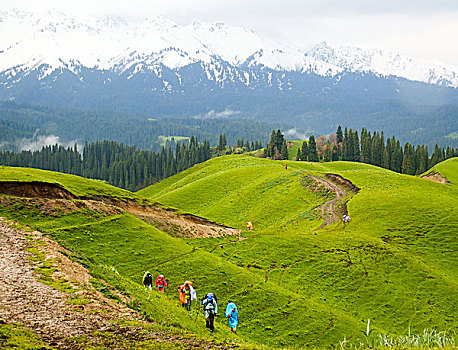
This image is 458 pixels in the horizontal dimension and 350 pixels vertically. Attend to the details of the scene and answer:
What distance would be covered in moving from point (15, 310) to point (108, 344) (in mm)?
4671

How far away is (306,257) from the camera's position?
42.0 metres

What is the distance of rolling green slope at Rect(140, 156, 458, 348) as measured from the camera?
3488cm

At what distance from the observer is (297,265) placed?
40.4 m

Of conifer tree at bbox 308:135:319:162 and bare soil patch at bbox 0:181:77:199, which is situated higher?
bare soil patch at bbox 0:181:77:199

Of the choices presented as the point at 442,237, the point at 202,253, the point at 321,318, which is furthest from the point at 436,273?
the point at 202,253

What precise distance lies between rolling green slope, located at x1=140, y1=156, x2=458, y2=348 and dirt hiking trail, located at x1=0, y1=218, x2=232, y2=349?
12406 mm

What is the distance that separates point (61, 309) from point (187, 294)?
10094 mm

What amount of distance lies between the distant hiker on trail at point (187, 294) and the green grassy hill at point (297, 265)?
1042 millimetres

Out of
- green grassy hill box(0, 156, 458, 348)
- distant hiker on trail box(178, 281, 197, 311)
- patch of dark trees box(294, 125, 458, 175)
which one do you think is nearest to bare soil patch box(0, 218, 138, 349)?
green grassy hill box(0, 156, 458, 348)

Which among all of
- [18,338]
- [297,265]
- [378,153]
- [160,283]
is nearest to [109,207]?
[160,283]

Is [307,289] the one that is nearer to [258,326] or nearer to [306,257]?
[306,257]

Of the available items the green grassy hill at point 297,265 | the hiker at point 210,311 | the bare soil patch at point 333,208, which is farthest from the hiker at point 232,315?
the bare soil patch at point 333,208

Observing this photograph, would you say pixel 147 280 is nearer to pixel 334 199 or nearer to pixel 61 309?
pixel 61 309

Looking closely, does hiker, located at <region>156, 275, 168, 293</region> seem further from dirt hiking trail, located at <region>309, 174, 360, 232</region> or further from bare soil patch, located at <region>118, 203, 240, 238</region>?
dirt hiking trail, located at <region>309, 174, 360, 232</region>
